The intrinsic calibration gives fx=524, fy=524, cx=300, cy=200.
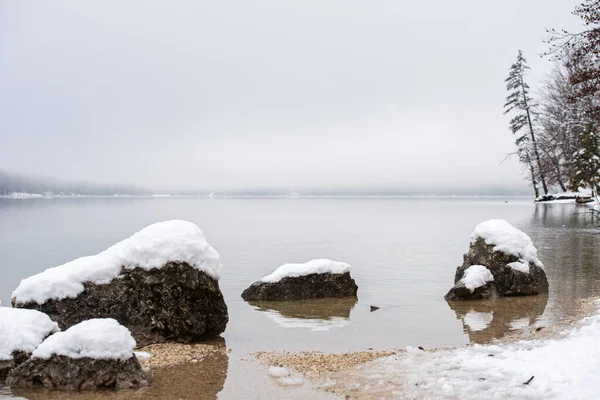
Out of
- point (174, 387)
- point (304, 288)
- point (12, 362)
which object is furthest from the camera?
point (304, 288)

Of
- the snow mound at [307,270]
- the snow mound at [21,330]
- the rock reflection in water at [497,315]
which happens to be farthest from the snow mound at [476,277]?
the snow mound at [21,330]

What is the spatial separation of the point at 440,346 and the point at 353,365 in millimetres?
2458

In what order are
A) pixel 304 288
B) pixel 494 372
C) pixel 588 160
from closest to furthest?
pixel 494 372, pixel 304 288, pixel 588 160

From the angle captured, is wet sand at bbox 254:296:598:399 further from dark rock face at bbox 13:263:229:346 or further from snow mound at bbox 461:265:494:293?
dark rock face at bbox 13:263:229:346

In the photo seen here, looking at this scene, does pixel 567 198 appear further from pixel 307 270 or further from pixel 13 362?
pixel 13 362

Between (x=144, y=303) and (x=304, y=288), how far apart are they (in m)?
5.78

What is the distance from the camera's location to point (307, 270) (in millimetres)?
15422

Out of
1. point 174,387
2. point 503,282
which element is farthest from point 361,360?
point 503,282

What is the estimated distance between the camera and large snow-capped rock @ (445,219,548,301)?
14.7 metres

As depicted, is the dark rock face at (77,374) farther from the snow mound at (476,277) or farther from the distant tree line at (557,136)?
the distant tree line at (557,136)

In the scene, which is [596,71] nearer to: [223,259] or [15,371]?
[15,371]

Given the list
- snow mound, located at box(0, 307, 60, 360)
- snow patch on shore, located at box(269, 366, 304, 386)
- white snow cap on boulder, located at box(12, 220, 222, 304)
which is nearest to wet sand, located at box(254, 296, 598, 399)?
snow patch on shore, located at box(269, 366, 304, 386)

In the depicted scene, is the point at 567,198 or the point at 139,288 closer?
the point at 139,288

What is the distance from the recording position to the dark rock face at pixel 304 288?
15031 mm
